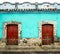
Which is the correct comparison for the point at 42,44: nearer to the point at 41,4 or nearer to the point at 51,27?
the point at 51,27

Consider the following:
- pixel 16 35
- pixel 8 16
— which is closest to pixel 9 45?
pixel 16 35

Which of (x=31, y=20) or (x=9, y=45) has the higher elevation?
(x=31, y=20)

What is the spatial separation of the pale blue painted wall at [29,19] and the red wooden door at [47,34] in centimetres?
57

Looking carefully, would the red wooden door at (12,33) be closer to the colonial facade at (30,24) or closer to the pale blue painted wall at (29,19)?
the colonial facade at (30,24)

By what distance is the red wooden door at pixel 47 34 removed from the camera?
63.0ft

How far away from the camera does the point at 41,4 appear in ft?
64.0

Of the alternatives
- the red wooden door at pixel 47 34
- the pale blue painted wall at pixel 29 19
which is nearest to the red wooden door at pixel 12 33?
the pale blue painted wall at pixel 29 19

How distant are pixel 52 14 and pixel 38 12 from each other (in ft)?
3.65

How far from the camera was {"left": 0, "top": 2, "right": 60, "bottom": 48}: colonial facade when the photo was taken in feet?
62.9

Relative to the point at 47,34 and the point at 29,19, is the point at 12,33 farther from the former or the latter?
the point at 47,34

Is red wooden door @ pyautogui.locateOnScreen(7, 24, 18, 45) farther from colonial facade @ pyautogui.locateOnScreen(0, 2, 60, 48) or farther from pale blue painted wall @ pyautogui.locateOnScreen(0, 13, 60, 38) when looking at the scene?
pale blue painted wall @ pyautogui.locateOnScreen(0, 13, 60, 38)

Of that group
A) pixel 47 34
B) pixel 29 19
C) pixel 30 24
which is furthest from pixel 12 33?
pixel 47 34

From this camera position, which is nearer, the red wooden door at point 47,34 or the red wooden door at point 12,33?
the red wooden door at point 47,34

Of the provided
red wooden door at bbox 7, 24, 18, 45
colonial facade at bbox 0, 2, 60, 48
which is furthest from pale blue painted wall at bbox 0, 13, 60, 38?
red wooden door at bbox 7, 24, 18, 45
